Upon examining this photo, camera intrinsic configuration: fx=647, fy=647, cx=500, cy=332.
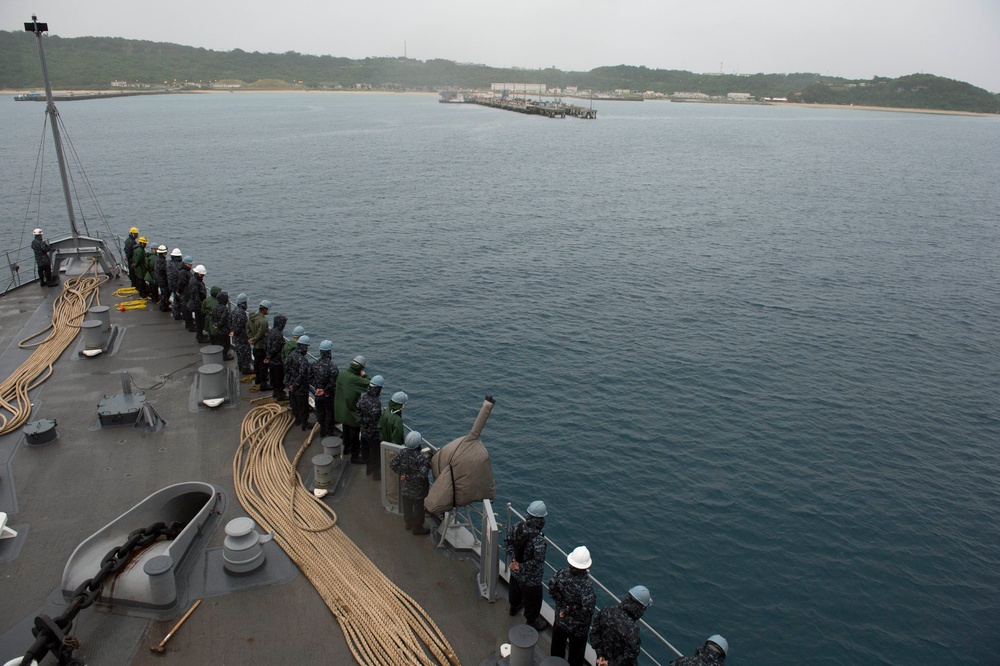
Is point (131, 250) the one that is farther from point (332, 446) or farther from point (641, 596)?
point (641, 596)

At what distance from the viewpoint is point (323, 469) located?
404 inches

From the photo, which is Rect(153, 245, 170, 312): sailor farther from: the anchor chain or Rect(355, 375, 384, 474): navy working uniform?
the anchor chain

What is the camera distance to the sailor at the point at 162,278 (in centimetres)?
1748

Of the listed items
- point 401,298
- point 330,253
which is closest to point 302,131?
point 330,253

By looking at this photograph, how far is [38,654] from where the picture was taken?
6.64 meters

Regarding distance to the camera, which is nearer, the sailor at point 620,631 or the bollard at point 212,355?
the sailor at point 620,631

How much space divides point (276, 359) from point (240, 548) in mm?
5485

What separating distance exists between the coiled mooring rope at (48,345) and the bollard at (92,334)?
691mm

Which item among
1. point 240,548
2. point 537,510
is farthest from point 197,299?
point 537,510

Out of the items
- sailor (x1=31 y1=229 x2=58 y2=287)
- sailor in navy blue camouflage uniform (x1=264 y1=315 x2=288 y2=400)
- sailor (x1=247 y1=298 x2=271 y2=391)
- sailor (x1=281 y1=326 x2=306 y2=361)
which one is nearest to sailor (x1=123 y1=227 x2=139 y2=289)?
sailor (x1=31 y1=229 x2=58 y2=287)

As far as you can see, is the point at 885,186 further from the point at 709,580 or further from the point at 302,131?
the point at 302,131

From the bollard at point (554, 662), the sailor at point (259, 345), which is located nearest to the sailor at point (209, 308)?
the sailor at point (259, 345)

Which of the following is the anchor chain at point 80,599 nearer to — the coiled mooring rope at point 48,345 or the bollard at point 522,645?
the bollard at point 522,645

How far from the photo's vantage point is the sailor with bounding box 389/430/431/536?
915cm
